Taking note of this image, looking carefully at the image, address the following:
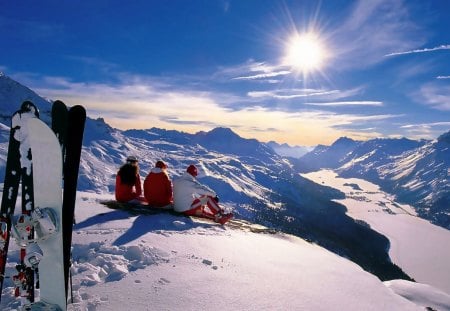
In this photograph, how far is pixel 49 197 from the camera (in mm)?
4266

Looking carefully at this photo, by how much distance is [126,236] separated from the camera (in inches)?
392

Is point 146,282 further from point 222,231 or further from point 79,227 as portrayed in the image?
point 222,231

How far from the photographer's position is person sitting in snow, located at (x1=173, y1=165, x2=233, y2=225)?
14633 mm

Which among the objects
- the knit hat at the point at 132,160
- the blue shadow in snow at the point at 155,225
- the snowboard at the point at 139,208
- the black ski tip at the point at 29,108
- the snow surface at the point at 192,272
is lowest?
the snow surface at the point at 192,272

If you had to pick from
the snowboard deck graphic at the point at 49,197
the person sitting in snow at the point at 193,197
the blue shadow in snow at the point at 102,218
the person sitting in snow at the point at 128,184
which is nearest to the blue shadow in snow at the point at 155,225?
the blue shadow in snow at the point at 102,218

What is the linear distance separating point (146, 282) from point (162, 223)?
5570 mm

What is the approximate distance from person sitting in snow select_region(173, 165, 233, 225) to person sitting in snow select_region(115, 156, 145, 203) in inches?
68.1

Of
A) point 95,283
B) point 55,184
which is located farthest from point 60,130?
point 95,283

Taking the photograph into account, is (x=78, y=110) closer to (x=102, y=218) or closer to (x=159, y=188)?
(x=102, y=218)

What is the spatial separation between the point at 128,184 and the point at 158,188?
1347mm

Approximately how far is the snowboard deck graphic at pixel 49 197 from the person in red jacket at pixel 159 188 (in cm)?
989

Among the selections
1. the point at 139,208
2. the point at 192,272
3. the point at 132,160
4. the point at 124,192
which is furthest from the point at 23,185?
the point at 124,192

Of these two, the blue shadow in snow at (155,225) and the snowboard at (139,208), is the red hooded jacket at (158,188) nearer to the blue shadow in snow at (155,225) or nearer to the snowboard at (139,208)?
the snowboard at (139,208)

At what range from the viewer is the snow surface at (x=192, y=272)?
6.37 m
